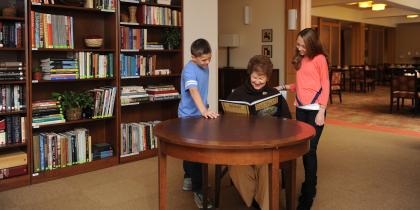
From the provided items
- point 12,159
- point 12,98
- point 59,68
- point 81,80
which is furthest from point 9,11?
point 12,159

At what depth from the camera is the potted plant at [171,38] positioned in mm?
4906

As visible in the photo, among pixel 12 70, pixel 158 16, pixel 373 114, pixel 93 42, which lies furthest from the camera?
pixel 373 114

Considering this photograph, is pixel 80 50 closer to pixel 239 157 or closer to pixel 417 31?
pixel 239 157

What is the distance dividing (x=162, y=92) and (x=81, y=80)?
1038mm

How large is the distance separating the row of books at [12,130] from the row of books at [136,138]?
1.09 m

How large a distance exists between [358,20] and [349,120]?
29.5ft

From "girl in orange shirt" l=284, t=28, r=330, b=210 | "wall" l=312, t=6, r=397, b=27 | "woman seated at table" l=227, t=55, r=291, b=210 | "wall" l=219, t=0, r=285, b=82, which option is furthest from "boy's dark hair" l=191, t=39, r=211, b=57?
"wall" l=312, t=6, r=397, b=27

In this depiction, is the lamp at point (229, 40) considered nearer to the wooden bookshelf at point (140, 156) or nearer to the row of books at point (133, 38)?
the row of books at point (133, 38)

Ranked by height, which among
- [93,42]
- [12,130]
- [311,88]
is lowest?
[12,130]

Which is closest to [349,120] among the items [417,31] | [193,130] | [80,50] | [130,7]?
[130,7]

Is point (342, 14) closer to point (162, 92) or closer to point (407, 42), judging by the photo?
point (407, 42)

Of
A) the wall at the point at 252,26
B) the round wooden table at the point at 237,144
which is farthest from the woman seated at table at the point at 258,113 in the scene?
the wall at the point at 252,26

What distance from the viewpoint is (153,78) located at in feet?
16.7

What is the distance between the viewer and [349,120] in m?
7.66
